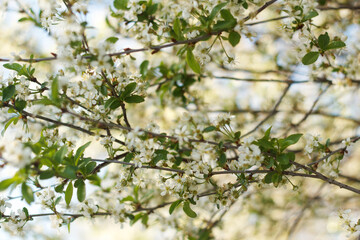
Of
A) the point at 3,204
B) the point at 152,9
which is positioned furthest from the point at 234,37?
the point at 3,204

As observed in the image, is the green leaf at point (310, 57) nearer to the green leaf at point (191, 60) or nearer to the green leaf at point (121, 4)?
the green leaf at point (191, 60)

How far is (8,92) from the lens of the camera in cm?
159

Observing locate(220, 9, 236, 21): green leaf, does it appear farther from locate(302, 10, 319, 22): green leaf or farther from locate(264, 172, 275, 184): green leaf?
locate(264, 172, 275, 184): green leaf

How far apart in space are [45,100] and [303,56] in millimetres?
1217

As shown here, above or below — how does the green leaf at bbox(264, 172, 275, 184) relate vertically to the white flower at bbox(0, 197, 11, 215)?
above

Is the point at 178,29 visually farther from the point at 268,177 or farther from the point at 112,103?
the point at 268,177

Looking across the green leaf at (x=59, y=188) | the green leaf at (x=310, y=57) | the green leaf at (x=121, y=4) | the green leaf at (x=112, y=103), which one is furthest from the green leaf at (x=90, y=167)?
the green leaf at (x=310, y=57)

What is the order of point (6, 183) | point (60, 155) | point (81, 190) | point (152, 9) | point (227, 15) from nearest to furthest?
point (6, 183) < point (60, 155) < point (227, 15) < point (81, 190) < point (152, 9)

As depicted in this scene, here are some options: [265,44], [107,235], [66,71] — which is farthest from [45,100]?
[107,235]

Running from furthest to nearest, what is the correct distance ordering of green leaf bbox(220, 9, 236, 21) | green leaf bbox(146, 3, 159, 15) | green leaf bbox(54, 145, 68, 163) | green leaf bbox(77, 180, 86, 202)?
green leaf bbox(146, 3, 159, 15) → green leaf bbox(77, 180, 86, 202) → green leaf bbox(220, 9, 236, 21) → green leaf bbox(54, 145, 68, 163)

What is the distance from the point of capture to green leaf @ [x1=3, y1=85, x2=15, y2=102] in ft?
5.18

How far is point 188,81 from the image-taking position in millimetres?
2598

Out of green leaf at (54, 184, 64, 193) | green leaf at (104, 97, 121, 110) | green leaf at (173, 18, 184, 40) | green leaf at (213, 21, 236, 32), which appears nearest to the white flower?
green leaf at (54, 184, 64, 193)

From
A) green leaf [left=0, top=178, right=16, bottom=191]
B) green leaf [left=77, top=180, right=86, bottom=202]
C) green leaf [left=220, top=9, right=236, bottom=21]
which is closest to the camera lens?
green leaf [left=0, top=178, right=16, bottom=191]
